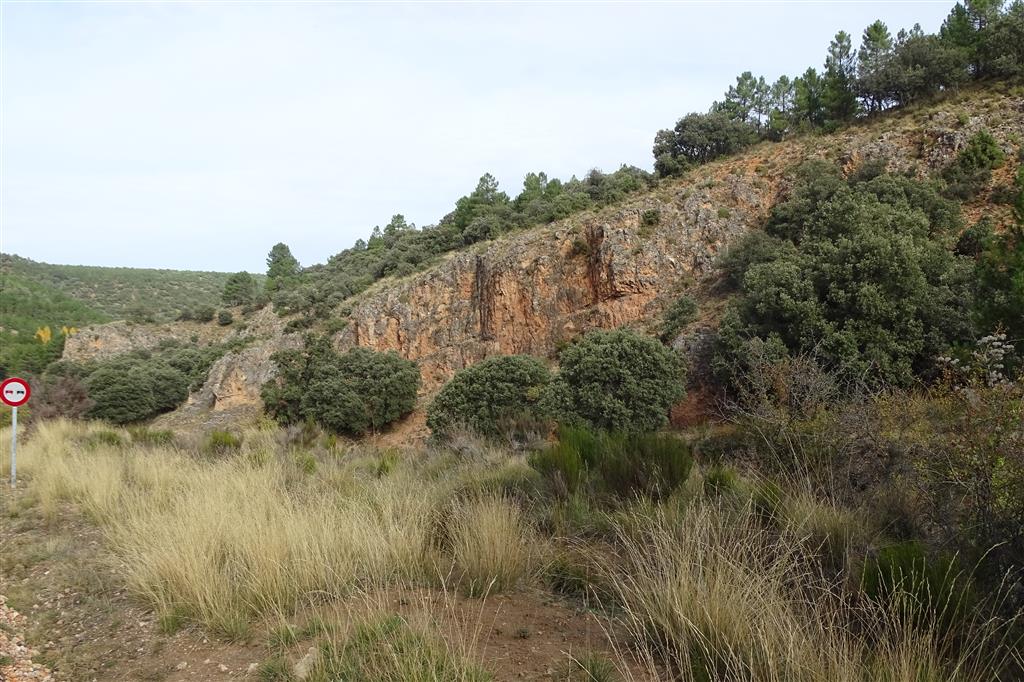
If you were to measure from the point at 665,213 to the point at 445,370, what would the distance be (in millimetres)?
11812

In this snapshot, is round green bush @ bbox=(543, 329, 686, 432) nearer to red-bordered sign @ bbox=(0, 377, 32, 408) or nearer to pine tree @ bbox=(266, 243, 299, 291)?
red-bordered sign @ bbox=(0, 377, 32, 408)

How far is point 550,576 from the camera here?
4.48 meters

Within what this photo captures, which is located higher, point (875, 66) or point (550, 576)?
point (875, 66)

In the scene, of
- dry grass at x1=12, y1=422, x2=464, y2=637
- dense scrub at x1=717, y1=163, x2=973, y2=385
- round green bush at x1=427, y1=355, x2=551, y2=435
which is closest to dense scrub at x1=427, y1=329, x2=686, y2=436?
round green bush at x1=427, y1=355, x2=551, y2=435

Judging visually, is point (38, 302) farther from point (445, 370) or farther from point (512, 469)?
point (512, 469)

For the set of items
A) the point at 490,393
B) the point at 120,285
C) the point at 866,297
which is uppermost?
the point at 120,285

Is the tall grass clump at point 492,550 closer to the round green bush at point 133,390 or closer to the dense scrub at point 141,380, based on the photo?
the dense scrub at point 141,380

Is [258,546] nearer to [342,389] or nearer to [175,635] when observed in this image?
[175,635]

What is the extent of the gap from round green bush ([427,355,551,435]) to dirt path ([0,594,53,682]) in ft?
44.7

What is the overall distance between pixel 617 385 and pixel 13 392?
12.6 meters

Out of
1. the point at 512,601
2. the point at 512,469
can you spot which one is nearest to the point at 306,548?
the point at 512,601

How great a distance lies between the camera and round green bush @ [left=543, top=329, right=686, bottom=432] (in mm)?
15500

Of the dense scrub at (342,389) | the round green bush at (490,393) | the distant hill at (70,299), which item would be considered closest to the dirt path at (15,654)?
the round green bush at (490,393)

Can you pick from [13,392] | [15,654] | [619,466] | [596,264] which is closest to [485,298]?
[596,264]
